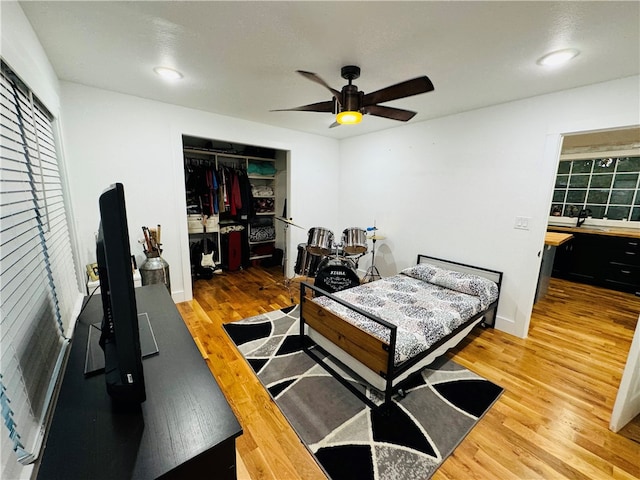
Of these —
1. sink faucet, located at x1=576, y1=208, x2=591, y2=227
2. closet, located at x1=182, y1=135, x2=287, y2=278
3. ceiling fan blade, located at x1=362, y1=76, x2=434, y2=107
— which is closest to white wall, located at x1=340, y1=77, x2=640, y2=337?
ceiling fan blade, located at x1=362, y1=76, x2=434, y2=107

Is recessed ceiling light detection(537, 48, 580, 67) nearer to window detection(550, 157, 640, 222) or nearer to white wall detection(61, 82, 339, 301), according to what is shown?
white wall detection(61, 82, 339, 301)

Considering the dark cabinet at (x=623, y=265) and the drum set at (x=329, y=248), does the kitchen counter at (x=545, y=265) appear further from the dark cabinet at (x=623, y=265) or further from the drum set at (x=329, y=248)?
the drum set at (x=329, y=248)

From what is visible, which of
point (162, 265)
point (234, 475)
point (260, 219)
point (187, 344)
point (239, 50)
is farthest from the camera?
point (260, 219)

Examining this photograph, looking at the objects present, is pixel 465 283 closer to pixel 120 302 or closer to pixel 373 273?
pixel 373 273

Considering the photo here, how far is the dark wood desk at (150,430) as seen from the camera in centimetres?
68

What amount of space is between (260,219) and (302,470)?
406cm

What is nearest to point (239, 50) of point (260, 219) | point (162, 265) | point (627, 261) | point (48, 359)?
point (48, 359)

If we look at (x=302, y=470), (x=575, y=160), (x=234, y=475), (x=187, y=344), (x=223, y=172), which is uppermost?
(x=575, y=160)

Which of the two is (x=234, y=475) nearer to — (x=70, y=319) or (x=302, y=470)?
(x=302, y=470)

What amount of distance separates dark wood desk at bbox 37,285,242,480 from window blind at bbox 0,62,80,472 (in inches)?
2.6

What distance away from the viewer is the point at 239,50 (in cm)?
174

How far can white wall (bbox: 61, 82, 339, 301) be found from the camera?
245 cm

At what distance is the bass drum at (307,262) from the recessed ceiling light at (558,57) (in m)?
2.71

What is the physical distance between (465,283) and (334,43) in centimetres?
236
